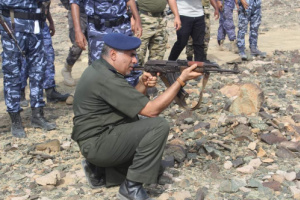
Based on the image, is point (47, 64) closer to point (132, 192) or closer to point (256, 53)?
point (132, 192)

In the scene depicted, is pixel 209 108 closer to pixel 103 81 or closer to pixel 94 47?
pixel 94 47

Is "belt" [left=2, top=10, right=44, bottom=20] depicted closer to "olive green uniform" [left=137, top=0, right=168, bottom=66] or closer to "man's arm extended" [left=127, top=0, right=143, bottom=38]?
"man's arm extended" [left=127, top=0, right=143, bottom=38]

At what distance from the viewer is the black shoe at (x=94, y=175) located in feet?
10.8

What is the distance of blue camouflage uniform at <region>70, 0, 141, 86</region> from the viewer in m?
4.09

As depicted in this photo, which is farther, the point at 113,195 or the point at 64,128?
the point at 64,128

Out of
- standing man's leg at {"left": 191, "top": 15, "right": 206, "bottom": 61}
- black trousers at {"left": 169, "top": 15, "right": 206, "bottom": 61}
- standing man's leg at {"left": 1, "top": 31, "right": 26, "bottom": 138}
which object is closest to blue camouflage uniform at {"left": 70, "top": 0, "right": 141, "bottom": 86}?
standing man's leg at {"left": 1, "top": 31, "right": 26, "bottom": 138}

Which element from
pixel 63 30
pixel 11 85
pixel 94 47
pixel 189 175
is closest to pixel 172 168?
pixel 189 175

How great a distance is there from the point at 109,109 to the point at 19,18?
6.21 feet

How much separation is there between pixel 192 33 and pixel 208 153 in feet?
8.37

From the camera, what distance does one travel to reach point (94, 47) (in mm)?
4188

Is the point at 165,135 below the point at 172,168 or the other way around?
the other way around

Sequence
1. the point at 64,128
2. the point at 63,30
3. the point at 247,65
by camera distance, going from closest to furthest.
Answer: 1. the point at 64,128
2. the point at 247,65
3. the point at 63,30

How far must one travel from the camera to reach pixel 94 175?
3277 mm

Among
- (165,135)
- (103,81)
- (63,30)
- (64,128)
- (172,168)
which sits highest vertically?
(103,81)
